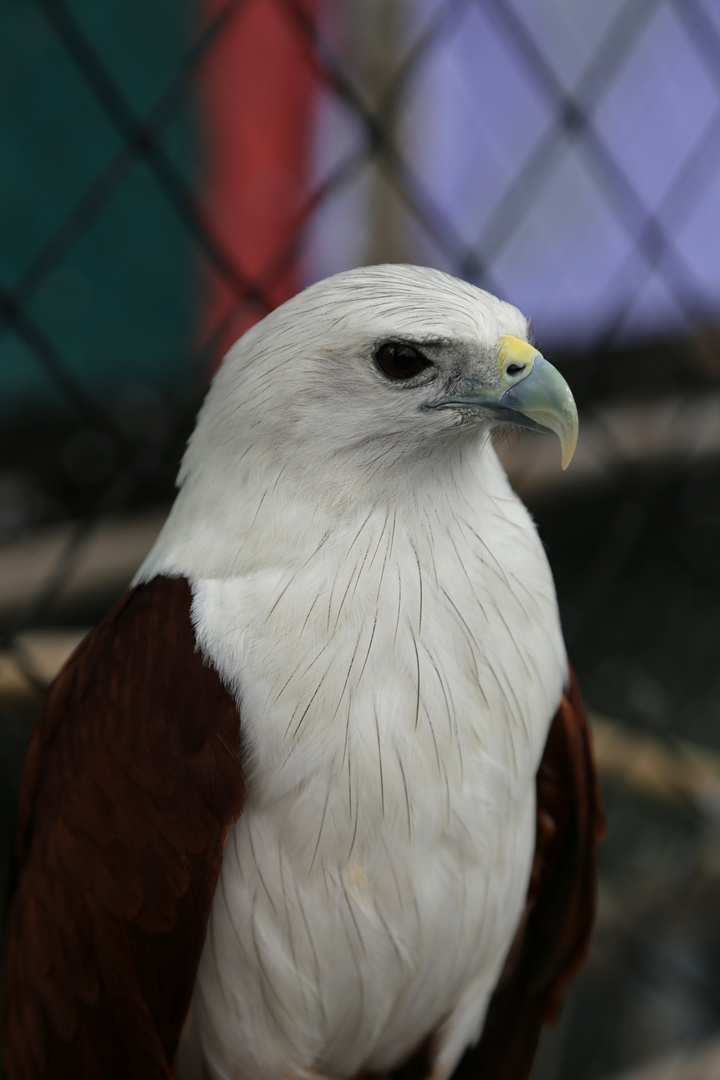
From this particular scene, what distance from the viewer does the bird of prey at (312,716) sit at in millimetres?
738

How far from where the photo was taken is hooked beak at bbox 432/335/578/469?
73 centimetres

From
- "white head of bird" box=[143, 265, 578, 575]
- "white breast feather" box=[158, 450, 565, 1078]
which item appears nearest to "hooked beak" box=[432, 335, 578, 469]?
"white head of bird" box=[143, 265, 578, 575]

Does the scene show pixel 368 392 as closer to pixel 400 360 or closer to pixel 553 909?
pixel 400 360

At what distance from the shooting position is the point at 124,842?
0.79 meters

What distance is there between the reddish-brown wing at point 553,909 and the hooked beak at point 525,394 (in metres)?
0.30

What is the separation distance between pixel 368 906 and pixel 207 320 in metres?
2.00

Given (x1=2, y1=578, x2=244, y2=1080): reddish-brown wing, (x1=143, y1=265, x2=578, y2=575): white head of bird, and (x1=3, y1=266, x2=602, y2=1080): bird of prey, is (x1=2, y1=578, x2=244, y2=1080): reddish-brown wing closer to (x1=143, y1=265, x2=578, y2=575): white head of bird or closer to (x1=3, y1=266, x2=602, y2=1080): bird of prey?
(x1=3, y1=266, x2=602, y2=1080): bird of prey

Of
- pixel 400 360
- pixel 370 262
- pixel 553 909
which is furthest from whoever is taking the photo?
pixel 370 262

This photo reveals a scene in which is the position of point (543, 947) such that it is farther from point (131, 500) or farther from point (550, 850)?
point (131, 500)

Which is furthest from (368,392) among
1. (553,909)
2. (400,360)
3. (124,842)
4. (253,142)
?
(253,142)

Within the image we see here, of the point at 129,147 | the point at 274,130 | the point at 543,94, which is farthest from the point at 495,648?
the point at 274,130

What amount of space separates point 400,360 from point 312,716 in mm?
269

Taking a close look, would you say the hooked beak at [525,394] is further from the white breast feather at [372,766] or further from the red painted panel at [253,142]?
the red painted panel at [253,142]

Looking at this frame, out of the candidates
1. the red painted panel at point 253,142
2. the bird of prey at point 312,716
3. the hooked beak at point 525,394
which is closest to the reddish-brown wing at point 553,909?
the bird of prey at point 312,716
